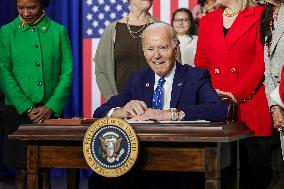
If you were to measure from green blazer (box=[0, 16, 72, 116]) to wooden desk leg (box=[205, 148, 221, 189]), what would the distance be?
1.83 meters

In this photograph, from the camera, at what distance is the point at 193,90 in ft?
10.8

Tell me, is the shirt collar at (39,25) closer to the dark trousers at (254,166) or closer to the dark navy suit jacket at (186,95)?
the dark navy suit jacket at (186,95)

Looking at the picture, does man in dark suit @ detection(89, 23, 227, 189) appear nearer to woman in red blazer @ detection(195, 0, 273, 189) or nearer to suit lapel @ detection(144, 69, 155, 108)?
suit lapel @ detection(144, 69, 155, 108)

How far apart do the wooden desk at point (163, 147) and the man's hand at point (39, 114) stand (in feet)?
4.04

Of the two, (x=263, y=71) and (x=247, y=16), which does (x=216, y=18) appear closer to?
(x=247, y=16)

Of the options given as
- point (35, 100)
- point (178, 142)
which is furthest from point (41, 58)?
point (178, 142)

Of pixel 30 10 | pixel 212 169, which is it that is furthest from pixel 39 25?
pixel 212 169

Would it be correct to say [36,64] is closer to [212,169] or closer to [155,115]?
[155,115]

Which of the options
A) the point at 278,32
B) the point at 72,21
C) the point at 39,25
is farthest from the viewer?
the point at 72,21

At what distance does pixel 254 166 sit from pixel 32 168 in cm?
144

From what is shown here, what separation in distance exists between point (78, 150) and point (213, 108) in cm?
74

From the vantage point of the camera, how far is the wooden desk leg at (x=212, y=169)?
2637mm

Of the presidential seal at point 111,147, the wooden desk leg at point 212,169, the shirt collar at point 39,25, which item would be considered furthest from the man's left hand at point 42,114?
the wooden desk leg at point 212,169

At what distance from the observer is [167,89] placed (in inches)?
132
